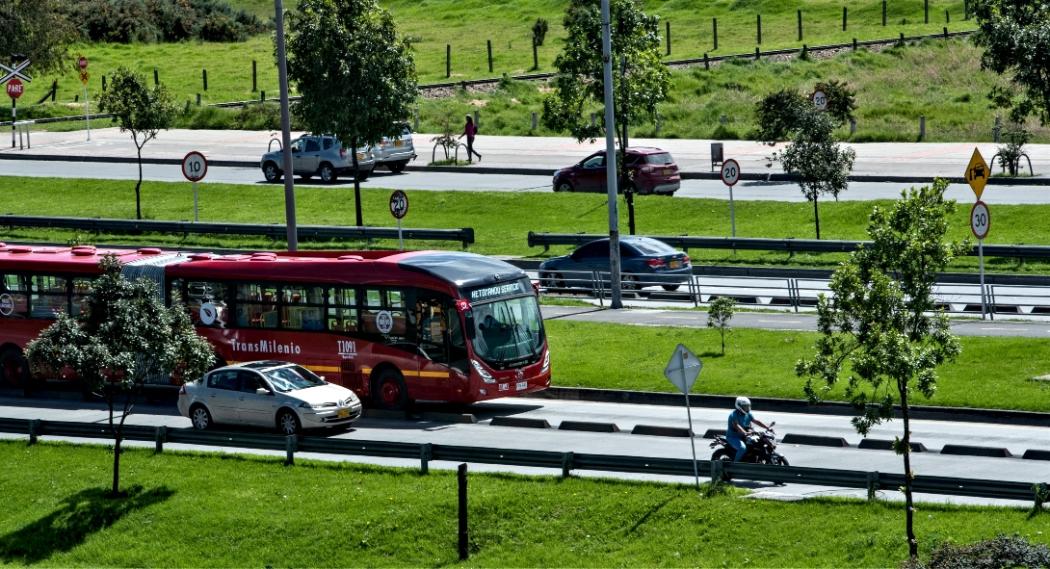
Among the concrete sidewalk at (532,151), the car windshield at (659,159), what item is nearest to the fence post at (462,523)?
the car windshield at (659,159)

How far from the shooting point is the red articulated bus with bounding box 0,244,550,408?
2881 centimetres

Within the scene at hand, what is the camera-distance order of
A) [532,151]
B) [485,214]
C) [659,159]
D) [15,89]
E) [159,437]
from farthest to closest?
[15,89]
[532,151]
[659,159]
[485,214]
[159,437]

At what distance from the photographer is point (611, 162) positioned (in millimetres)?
37688

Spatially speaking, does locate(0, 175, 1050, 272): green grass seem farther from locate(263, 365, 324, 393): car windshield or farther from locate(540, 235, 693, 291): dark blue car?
locate(263, 365, 324, 393): car windshield

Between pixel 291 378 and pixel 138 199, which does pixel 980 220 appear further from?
pixel 138 199

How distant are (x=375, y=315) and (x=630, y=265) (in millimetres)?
11943

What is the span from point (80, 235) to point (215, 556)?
29697 millimetres

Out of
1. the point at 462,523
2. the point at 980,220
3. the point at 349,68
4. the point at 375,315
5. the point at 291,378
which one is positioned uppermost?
the point at 349,68

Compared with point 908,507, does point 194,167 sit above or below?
above

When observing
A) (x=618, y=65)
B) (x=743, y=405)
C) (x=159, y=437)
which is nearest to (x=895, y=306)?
(x=743, y=405)

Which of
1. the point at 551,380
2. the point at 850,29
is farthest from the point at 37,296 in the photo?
the point at 850,29

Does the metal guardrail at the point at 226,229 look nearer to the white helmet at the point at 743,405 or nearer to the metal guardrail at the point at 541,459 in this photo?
the metal guardrail at the point at 541,459

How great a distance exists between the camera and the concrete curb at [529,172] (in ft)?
166

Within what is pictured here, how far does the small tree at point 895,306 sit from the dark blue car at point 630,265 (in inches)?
783
